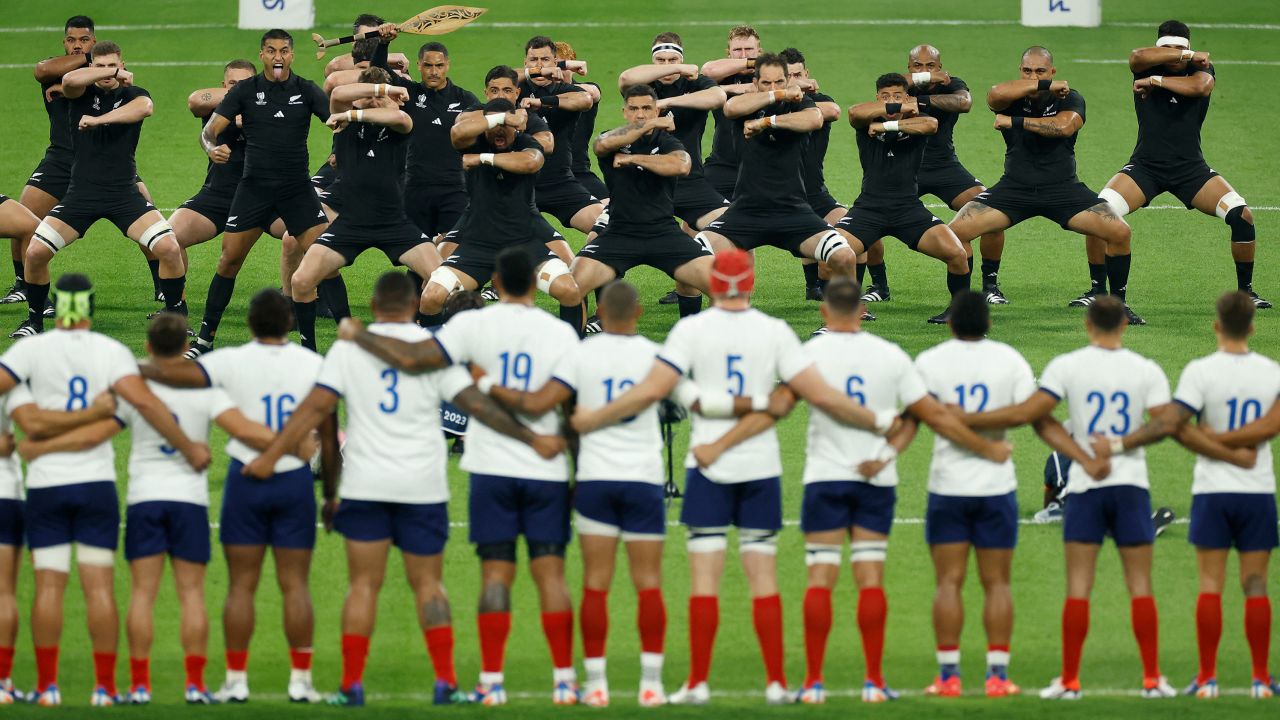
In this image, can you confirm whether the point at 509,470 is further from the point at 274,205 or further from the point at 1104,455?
the point at 274,205

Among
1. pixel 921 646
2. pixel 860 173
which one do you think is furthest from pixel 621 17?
pixel 921 646

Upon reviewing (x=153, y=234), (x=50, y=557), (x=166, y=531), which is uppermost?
(x=153, y=234)

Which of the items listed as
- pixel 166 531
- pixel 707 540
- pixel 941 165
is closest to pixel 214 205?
pixel 941 165

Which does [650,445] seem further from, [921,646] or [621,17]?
[621,17]

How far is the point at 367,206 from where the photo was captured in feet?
49.9

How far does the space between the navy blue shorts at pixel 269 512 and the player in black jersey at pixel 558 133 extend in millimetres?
8399

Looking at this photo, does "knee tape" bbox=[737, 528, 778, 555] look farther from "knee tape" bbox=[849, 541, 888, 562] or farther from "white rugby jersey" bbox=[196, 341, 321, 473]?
"white rugby jersey" bbox=[196, 341, 321, 473]

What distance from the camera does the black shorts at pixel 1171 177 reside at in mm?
17297

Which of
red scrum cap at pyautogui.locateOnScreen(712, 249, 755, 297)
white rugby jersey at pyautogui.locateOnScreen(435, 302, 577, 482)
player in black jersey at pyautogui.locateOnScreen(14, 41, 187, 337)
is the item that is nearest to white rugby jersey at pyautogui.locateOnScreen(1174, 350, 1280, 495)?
red scrum cap at pyautogui.locateOnScreen(712, 249, 755, 297)

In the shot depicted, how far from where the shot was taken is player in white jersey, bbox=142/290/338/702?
A: 8.88 m

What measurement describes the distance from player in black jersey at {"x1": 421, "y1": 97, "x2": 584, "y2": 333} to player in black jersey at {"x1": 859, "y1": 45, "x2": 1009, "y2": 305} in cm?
435

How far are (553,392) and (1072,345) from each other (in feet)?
27.1

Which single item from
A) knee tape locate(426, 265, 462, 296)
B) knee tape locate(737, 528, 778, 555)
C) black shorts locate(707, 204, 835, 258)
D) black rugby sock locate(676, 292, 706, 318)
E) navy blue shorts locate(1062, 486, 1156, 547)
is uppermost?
black shorts locate(707, 204, 835, 258)

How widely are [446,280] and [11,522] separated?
594cm
